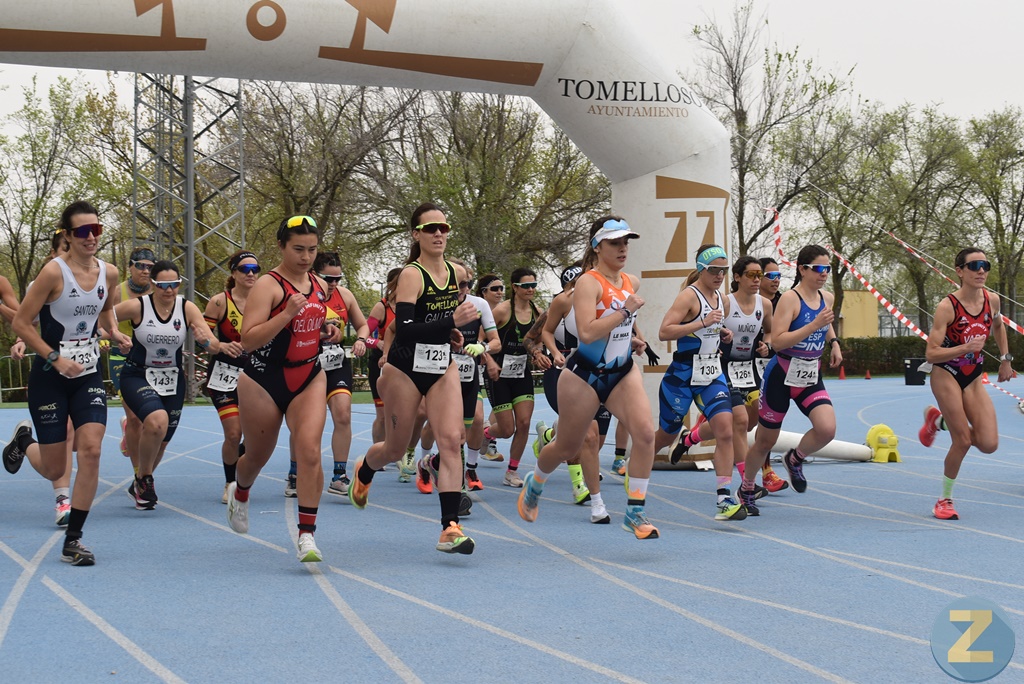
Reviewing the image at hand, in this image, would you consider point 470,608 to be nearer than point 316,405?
Yes

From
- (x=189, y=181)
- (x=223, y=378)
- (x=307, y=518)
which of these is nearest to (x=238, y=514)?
(x=307, y=518)

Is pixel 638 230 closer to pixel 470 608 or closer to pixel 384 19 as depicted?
pixel 384 19

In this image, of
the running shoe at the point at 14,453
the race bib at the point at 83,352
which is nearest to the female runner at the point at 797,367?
the race bib at the point at 83,352

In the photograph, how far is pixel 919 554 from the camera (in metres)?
6.98

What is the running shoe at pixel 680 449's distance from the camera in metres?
10.9

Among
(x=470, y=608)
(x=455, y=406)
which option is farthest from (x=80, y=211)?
(x=470, y=608)

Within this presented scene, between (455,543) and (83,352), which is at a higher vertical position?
(83,352)

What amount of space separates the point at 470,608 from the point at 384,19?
603cm

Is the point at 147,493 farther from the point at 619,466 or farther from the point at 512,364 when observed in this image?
the point at 619,466

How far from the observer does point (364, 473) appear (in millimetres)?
7594

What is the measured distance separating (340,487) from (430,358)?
3.40 meters

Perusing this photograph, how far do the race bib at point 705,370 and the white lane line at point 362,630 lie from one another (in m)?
3.23

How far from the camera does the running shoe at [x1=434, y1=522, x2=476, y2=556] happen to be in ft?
21.6

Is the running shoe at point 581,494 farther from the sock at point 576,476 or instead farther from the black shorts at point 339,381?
the black shorts at point 339,381
